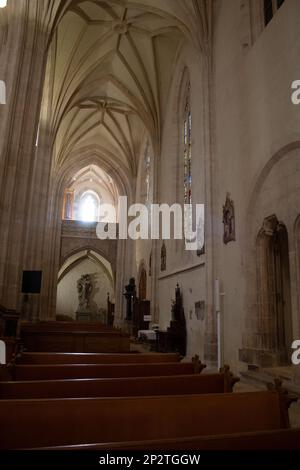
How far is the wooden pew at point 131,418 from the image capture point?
2.03m

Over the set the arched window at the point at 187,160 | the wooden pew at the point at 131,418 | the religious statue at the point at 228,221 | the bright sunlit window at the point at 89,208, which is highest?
the bright sunlit window at the point at 89,208

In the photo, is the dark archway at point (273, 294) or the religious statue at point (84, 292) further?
the religious statue at point (84, 292)

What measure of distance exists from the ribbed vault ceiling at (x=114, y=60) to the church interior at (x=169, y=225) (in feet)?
0.22

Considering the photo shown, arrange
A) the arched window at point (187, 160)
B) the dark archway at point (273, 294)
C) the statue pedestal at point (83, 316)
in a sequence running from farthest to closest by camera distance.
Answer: the statue pedestal at point (83, 316) < the arched window at point (187, 160) < the dark archway at point (273, 294)

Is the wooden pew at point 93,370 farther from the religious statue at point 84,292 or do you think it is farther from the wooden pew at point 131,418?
the religious statue at point 84,292

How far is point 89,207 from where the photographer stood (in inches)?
1137

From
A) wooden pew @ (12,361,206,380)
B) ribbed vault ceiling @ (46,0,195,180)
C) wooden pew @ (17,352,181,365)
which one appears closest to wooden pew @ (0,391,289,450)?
wooden pew @ (12,361,206,380)

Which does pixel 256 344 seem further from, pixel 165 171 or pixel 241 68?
pixel 165 171

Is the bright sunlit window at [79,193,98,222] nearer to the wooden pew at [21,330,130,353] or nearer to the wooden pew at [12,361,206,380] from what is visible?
the wooden pew at [21,330,130,353]

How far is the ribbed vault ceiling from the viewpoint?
1307cm

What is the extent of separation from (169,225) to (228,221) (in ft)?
18.5

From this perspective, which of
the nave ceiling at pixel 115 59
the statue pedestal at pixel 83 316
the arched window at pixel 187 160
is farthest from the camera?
the statue pedestal at pixel 83 316

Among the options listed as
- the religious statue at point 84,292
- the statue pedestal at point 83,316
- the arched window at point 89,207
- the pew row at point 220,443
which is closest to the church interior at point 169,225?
the pew row at point 220,443

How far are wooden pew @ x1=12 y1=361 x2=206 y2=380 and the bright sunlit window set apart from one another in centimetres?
2522
